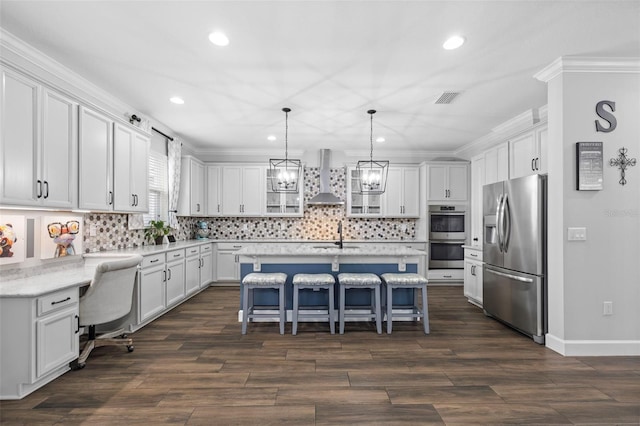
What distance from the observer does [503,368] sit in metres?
2.93

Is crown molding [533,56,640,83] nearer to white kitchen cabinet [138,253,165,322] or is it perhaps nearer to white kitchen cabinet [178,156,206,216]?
white kitchen cabinet [138,253,165,322]

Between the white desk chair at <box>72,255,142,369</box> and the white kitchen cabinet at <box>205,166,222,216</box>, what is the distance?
12.0 ft

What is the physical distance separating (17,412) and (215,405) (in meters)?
1.28

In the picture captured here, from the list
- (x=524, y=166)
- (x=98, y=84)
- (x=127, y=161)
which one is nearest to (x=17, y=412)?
(x=127, y=161)

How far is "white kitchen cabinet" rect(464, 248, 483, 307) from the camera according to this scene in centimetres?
503

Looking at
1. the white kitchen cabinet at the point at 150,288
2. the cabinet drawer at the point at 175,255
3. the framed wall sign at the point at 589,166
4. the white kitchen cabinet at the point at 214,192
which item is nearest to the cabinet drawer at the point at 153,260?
the white kitchen cabinet at the point at 150,288

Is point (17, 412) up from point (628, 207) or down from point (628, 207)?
down

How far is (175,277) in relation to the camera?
4.86m

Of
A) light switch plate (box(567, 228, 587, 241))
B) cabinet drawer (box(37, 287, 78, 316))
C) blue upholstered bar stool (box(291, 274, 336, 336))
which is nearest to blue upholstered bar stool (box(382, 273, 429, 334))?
blue upholstered bar stool (box(291, 274, 336, 336))

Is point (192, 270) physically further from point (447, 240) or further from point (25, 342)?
point (447, 240)

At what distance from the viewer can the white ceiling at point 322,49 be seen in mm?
2408

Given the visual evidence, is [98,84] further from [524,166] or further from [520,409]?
[524,166]

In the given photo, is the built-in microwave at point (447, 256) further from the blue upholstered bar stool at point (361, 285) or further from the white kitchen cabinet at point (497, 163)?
the blue upholstered bar stool at point (361, 285)

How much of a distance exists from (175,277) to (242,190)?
8.23 ft
